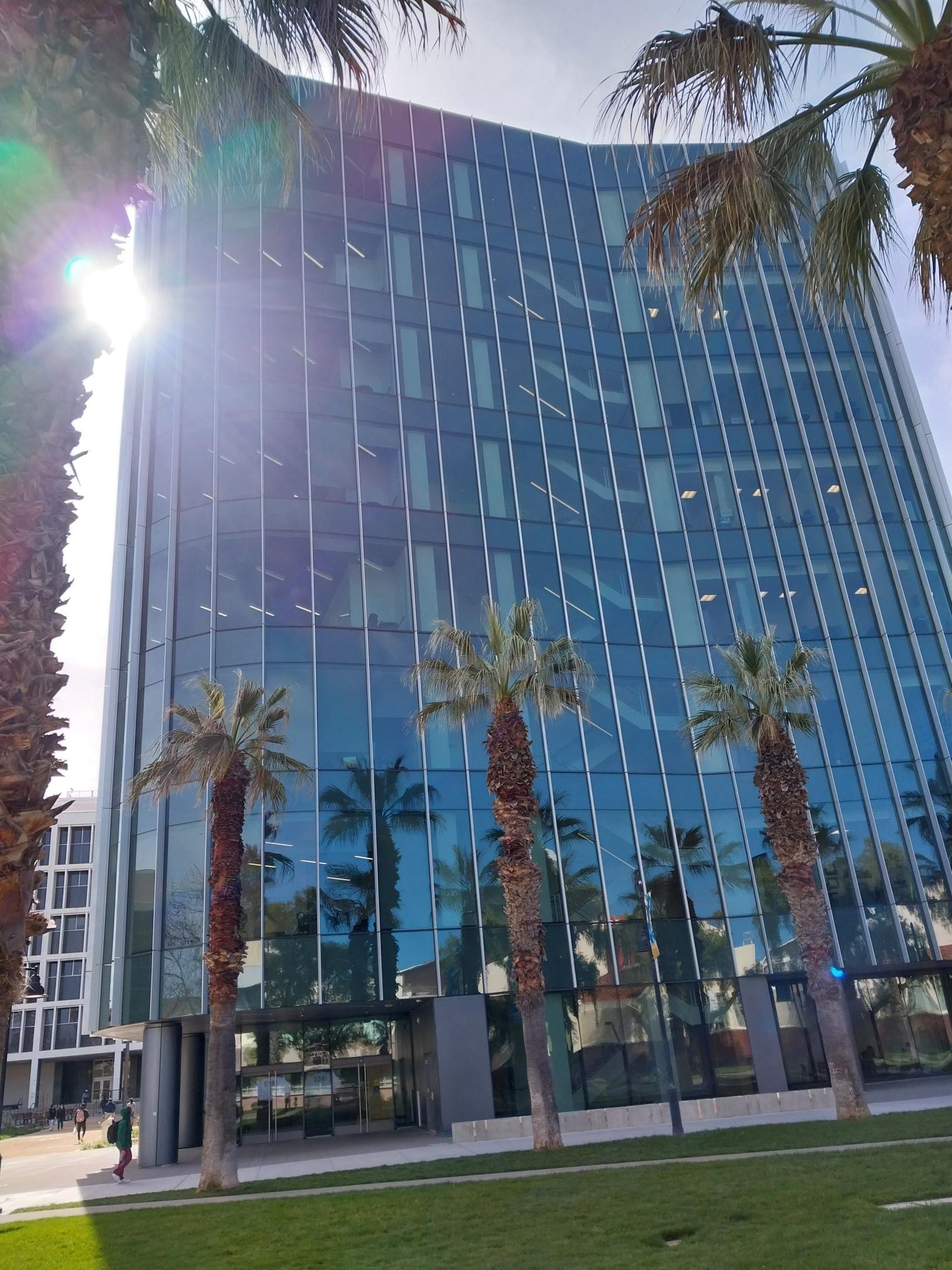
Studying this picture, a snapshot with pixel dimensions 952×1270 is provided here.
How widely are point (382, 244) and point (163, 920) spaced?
79.9 ft

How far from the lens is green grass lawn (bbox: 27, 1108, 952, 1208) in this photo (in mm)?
16828

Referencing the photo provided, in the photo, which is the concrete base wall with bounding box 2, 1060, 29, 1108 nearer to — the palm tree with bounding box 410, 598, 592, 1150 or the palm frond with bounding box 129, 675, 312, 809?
the palm frond with bounding box 129, 675, 312, 809

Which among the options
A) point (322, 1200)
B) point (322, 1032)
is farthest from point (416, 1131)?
point (322, 1200)

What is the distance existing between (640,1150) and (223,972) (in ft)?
28.8

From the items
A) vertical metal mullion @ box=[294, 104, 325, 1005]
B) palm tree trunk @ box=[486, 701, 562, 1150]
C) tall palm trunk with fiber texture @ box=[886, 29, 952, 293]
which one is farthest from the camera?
vertical metal mullion @ box=[294, 104, 325, 1005]

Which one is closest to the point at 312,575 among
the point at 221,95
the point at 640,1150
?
the point at 640,1150

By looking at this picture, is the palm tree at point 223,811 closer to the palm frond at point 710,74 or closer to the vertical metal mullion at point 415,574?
the vertical metal mullion at point 415,574

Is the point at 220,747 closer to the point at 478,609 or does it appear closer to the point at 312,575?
the point at 312,575

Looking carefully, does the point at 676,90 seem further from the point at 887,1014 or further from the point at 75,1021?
the point at 75,1021

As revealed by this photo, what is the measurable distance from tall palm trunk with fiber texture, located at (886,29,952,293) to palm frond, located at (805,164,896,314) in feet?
5.85

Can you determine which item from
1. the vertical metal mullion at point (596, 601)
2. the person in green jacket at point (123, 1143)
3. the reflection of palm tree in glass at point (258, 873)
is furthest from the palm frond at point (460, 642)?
the person in green jacket at point (123, 1143)

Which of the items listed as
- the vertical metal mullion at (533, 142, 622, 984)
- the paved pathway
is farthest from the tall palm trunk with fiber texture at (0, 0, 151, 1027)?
the vertical metal mullion at (533, 142, 622, 984)

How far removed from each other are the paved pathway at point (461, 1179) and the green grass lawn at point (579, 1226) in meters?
0.42

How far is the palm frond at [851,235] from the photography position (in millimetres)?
10602
